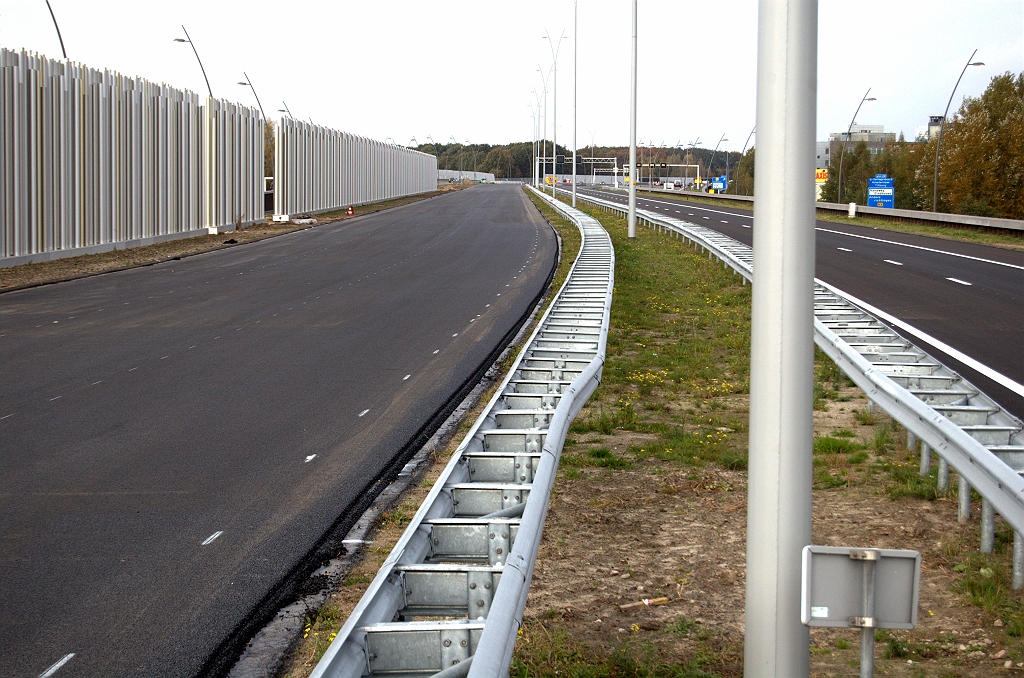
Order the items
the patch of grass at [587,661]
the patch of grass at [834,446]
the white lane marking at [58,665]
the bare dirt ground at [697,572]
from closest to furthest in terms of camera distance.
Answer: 1. the patch of grass at [587,661]
2. the white lane marking at [58,665]
3. the bare dirt ground at [697,572]
4. the patch of grass at [834,446]

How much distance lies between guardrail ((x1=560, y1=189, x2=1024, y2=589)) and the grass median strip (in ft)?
0.94

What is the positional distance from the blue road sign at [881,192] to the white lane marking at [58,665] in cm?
6288

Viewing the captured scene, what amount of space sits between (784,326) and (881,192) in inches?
2512

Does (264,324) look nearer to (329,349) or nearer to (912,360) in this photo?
(329,349)

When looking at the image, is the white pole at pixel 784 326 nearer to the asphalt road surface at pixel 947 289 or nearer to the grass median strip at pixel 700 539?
the grass median strip at pixel 700 539

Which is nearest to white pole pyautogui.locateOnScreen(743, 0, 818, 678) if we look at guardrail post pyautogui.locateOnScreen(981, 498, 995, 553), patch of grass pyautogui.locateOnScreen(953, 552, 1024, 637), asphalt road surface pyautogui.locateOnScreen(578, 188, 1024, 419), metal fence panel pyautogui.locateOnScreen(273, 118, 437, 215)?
patch of grass pyautogui.locateOnScreen(953, 552, 1024, 637)

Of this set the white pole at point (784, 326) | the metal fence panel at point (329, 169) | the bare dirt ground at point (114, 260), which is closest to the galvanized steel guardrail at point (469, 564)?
the white pole at point (784, 326)

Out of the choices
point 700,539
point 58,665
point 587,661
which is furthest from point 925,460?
point 58,665

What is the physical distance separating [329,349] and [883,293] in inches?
482

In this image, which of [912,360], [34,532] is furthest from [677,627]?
[912,360]

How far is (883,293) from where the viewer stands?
21922 millimetres

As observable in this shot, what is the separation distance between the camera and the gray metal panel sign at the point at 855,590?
387cm

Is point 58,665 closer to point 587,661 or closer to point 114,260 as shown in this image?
point 587,661

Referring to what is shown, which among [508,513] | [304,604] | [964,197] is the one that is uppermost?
[964,197]
